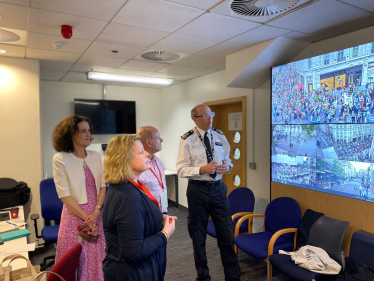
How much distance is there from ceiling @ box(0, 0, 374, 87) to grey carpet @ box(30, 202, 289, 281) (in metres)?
2.62

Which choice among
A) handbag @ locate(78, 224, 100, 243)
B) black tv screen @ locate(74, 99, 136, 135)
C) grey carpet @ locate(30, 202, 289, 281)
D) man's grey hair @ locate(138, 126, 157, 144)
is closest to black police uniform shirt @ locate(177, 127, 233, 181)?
man's grey hair @ locate(138, 126, 157, 144)

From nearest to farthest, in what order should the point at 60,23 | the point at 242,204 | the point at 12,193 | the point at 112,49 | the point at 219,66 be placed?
the point at 60,23
the point at 112,49
the point at 12,193
the point at 242,204
the point at 219,66

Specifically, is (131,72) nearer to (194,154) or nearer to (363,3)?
(194,154)

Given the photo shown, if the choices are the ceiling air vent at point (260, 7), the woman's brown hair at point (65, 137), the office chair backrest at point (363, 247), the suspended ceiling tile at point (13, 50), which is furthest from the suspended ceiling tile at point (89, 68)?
the office chair backrest at point (363, 247)

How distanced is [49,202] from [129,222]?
8.62 ft

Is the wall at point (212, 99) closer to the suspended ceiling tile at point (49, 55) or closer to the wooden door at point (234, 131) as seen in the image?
the wooden door at point (234, 131)

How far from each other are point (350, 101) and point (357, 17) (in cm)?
73

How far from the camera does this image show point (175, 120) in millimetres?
5992

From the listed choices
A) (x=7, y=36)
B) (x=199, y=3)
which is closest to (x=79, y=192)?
(x=199, y=3)

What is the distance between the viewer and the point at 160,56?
3.69 meters

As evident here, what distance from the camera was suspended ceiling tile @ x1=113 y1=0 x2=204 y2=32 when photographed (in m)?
2.09

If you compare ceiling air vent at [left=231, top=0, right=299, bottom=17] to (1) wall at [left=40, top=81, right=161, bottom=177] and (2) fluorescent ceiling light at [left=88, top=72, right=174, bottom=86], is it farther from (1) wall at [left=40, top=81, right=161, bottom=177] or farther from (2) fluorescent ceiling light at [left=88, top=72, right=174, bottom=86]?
(1) wall at [left=40, top=81, right=161, bottom=177]

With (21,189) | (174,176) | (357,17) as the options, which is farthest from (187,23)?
(174,176)

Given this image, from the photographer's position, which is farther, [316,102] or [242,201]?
[242,201]
